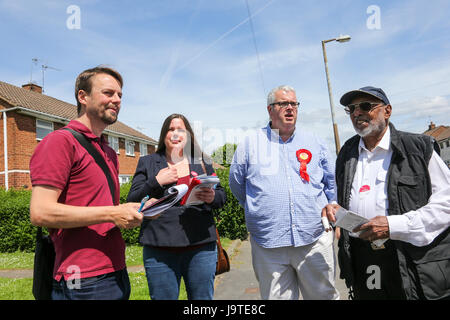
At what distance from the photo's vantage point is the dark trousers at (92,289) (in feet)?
6.07

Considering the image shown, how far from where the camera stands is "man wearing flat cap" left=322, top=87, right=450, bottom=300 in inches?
86.2

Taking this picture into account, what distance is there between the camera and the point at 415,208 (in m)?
2.29

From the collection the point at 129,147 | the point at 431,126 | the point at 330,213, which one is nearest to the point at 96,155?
the point at 330,213

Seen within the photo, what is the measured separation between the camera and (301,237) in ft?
A: 9.67

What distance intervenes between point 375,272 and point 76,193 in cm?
220

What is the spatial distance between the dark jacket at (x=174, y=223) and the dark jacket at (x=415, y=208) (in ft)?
3.92

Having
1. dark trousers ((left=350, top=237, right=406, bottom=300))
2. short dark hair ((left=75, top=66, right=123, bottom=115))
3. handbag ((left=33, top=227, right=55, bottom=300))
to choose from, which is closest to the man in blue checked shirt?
dark trousers ((left=350, top=237, right=406, bottom=300))

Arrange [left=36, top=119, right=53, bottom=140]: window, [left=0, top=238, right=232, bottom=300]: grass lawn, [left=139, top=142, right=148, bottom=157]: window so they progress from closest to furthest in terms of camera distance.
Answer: [left=0, top=238, right=232, bottom=300]: grass lawn
[left=36, top=119, right=53, bottom=140]: window
[left=139, top=142, right=148, bottom=157]: window

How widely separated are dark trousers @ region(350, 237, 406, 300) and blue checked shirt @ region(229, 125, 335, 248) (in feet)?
1.53

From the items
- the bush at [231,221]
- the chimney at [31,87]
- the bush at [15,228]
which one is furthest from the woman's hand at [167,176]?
the chimney at [31,87]

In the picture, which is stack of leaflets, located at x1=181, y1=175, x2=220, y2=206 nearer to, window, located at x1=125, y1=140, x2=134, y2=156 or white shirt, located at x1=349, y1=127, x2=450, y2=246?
white shirt, located at x1=349, y1=127, x2=450, y2=246
